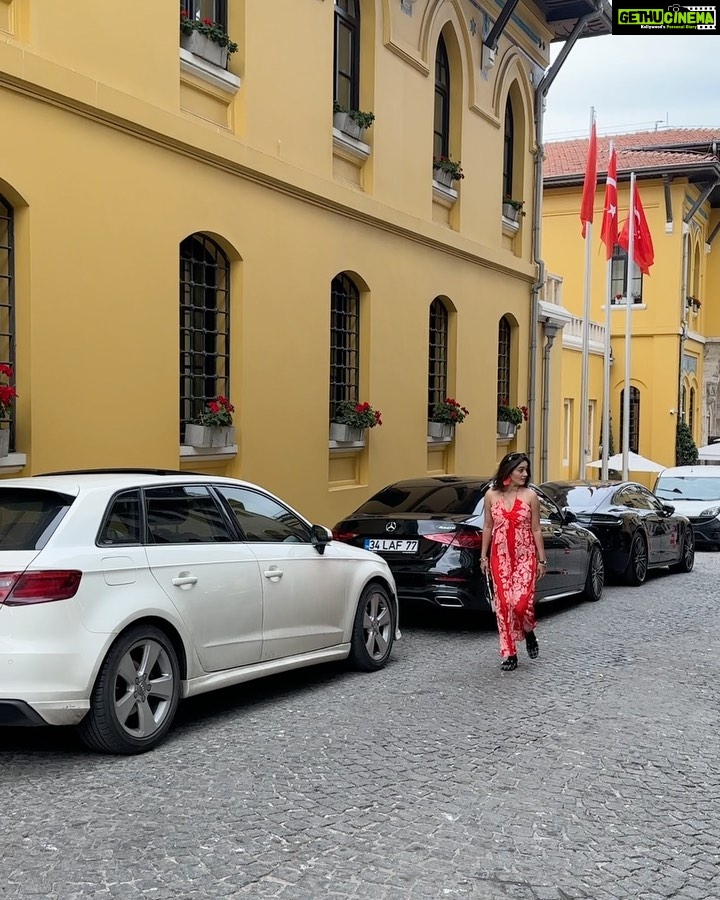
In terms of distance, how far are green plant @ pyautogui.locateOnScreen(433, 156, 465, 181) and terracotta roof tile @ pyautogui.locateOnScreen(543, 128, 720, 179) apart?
16.8 m

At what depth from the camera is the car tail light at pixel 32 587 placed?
544 cm

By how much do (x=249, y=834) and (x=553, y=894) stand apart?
4.39 ft

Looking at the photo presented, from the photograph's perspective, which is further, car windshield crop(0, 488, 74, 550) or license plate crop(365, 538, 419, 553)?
→ license plate crop(365, 538, 419, 553)

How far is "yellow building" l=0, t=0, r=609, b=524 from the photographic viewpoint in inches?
376

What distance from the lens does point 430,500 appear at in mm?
10594

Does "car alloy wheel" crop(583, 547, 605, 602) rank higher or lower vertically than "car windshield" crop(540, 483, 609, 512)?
lower

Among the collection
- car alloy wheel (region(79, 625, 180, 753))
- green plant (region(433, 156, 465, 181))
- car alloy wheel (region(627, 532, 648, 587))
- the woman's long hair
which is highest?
green plant (region(433, 156, 465, 181))

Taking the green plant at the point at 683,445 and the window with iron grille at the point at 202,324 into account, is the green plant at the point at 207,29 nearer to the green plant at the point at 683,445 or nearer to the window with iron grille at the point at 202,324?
the window with iron grille at the point at 202,324

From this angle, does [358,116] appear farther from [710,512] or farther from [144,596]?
[710,512]

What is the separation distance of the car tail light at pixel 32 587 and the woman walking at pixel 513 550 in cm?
389

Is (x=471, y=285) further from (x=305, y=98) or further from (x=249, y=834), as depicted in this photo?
(x=249, y=834)

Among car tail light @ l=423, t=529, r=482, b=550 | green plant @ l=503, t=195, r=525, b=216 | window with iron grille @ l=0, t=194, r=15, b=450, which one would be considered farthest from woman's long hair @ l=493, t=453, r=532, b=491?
green plant @ l=503, t=195, r=525, b=216

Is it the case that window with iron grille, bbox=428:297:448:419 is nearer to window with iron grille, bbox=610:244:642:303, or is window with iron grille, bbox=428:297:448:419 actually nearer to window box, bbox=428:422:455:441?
window box, bbox=428:422:455:441

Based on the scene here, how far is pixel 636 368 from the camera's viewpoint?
37125 mm
